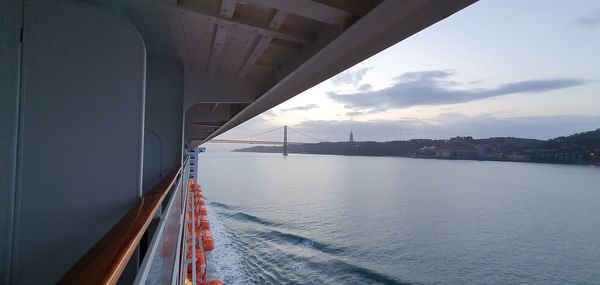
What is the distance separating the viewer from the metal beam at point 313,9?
48.2 inches

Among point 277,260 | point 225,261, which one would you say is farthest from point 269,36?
point 277,260

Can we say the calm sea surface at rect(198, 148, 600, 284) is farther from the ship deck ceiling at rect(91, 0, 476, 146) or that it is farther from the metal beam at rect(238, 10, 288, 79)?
the metal beam at rect(238, 10, 288, 79)

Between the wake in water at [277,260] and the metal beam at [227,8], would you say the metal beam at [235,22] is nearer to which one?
the metal beam at [227,8]

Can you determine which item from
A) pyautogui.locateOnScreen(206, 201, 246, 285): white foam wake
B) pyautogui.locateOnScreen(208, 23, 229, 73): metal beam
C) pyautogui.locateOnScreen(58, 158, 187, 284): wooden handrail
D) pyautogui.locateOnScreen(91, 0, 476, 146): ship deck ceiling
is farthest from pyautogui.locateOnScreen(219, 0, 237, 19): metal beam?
pyautogui.locateOnScreen(206, 201, 246, 285): white foam wake

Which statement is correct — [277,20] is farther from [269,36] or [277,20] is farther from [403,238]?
[403,238]

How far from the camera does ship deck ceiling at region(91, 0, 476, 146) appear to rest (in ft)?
4.07

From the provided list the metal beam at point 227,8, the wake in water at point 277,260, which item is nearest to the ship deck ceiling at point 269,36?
the metal beam at point 227,8

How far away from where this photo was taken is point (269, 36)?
1748 mm

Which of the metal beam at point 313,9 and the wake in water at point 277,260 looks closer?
the metal beam at point 313,9

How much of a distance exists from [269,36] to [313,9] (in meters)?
0.54

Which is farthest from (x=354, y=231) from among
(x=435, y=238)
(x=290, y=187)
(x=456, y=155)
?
(x=456, y=155)

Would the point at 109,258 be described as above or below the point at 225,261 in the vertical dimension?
above

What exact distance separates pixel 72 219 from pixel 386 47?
1606 mm

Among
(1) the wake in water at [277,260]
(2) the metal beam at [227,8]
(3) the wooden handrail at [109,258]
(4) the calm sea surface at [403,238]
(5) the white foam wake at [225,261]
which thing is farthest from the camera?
(4) the calm sea surface at [403,238]
